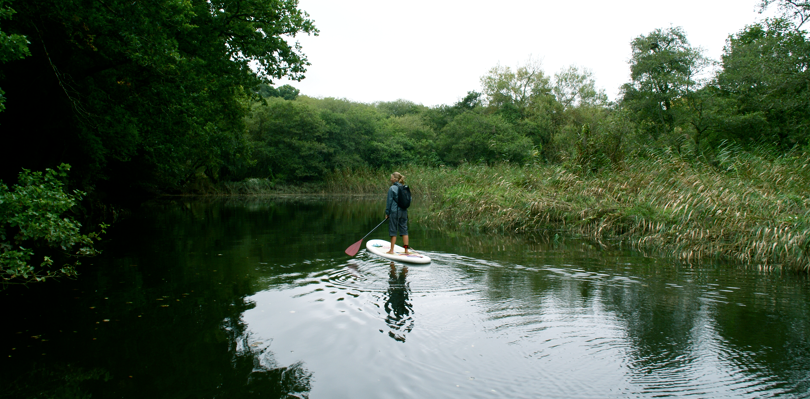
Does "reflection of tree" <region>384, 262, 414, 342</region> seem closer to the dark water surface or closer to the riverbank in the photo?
the dark water surface

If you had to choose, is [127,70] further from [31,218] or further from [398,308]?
[398,308]

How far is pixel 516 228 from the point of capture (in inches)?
561

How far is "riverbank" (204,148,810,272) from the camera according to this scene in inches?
354

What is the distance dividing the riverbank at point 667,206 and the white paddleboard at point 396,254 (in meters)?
4.68

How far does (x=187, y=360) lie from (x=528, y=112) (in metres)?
51.0

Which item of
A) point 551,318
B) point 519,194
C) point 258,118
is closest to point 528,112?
point 258,118

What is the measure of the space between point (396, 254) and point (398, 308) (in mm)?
3644

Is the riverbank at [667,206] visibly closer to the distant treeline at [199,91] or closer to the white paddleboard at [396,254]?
the distant treeline at [199,91]

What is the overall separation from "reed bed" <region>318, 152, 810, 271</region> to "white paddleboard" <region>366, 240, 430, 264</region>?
15.2 feet

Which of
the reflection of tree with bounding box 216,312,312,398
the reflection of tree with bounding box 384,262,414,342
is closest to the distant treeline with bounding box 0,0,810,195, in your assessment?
the reflection of tree with bounding box 216,312,312,398

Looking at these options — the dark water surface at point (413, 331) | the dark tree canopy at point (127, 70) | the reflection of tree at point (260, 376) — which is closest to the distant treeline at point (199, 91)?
the dark tree canopy at point (127, 70)

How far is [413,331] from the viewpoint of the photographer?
17.2 ft

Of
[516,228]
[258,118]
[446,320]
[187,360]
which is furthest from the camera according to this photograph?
[258,118]

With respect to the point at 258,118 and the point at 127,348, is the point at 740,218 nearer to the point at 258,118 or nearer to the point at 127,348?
the point at 127,348
